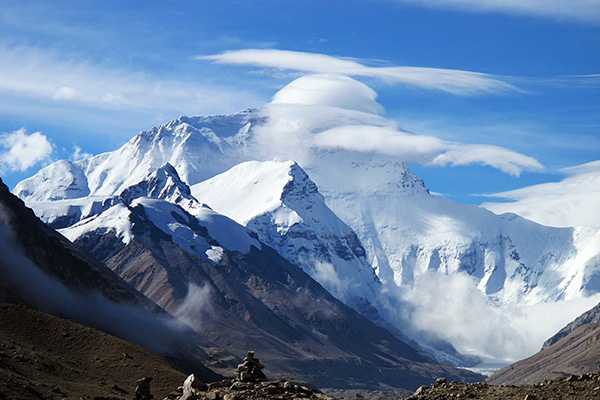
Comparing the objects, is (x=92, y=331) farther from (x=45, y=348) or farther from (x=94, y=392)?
(x=94, y=392)

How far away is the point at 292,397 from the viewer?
1938 inches

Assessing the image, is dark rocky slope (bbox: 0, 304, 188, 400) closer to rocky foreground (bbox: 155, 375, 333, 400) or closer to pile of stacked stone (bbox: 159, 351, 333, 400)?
pile of stacked stone (bbox: 159, 351, 333, 400)

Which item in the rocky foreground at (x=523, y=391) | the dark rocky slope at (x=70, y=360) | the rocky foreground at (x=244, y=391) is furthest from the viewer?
the dark rocky slope at (x=70, y=360)

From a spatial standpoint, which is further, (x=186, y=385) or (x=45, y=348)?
(x=45, y=348)

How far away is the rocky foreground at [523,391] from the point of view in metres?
47.6

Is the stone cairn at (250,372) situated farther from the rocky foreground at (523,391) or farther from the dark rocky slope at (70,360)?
the dark rocky slope at (70,360)

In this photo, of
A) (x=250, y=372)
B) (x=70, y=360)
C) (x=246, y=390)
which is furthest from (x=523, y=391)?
(x=70, y=360)

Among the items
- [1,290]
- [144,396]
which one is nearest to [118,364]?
[144,396]

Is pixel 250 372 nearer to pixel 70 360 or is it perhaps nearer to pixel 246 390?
pixel 246 390

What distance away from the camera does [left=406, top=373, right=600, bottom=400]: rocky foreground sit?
4759 cm

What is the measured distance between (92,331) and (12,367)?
30.7 m

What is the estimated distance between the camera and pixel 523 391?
162 feet

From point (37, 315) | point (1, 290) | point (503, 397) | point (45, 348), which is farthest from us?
point (1, 290)

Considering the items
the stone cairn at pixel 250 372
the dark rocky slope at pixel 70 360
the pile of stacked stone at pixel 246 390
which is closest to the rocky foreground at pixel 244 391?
the pile of stacked stone at pixel 246 390
